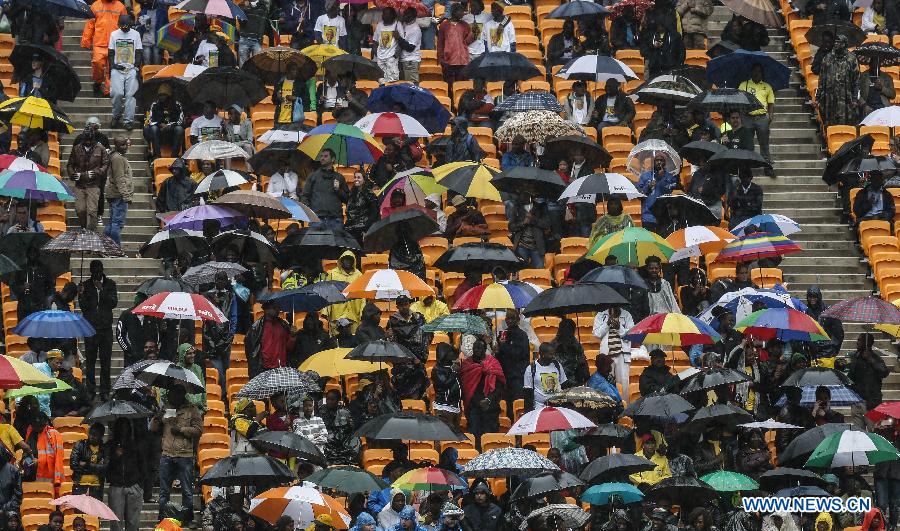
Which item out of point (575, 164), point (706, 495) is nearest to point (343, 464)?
point (706, 495)

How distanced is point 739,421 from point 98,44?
1312 centimetres

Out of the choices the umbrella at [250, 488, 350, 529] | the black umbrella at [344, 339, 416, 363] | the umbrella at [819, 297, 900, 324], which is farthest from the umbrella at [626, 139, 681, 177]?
the umbrella at [250, 488, 350, 529]

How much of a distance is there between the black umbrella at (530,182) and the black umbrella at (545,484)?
20.4 ft

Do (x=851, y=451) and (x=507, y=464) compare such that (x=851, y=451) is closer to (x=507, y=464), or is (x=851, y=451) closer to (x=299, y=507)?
(x=507, y=464)

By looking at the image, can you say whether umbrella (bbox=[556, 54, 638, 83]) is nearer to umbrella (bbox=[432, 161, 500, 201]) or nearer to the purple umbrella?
umbrella (bbox=[432, 161, 500, 201])

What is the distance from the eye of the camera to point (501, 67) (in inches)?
1414

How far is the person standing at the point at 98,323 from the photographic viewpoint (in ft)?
101

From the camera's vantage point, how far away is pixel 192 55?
121 ft

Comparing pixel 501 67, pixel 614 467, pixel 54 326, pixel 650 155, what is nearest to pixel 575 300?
pixel 614 467

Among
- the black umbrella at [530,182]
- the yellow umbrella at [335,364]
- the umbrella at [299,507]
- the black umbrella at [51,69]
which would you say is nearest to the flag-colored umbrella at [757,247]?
the black umbrella at [530,182]

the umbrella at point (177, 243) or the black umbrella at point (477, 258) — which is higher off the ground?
the black umbrella at point (477, 258)

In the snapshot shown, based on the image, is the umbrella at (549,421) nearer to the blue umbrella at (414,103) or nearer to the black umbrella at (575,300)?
the black umbrella at (575,300)

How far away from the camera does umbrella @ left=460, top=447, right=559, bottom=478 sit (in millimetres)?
27188

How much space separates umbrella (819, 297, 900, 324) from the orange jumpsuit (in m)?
12.3
